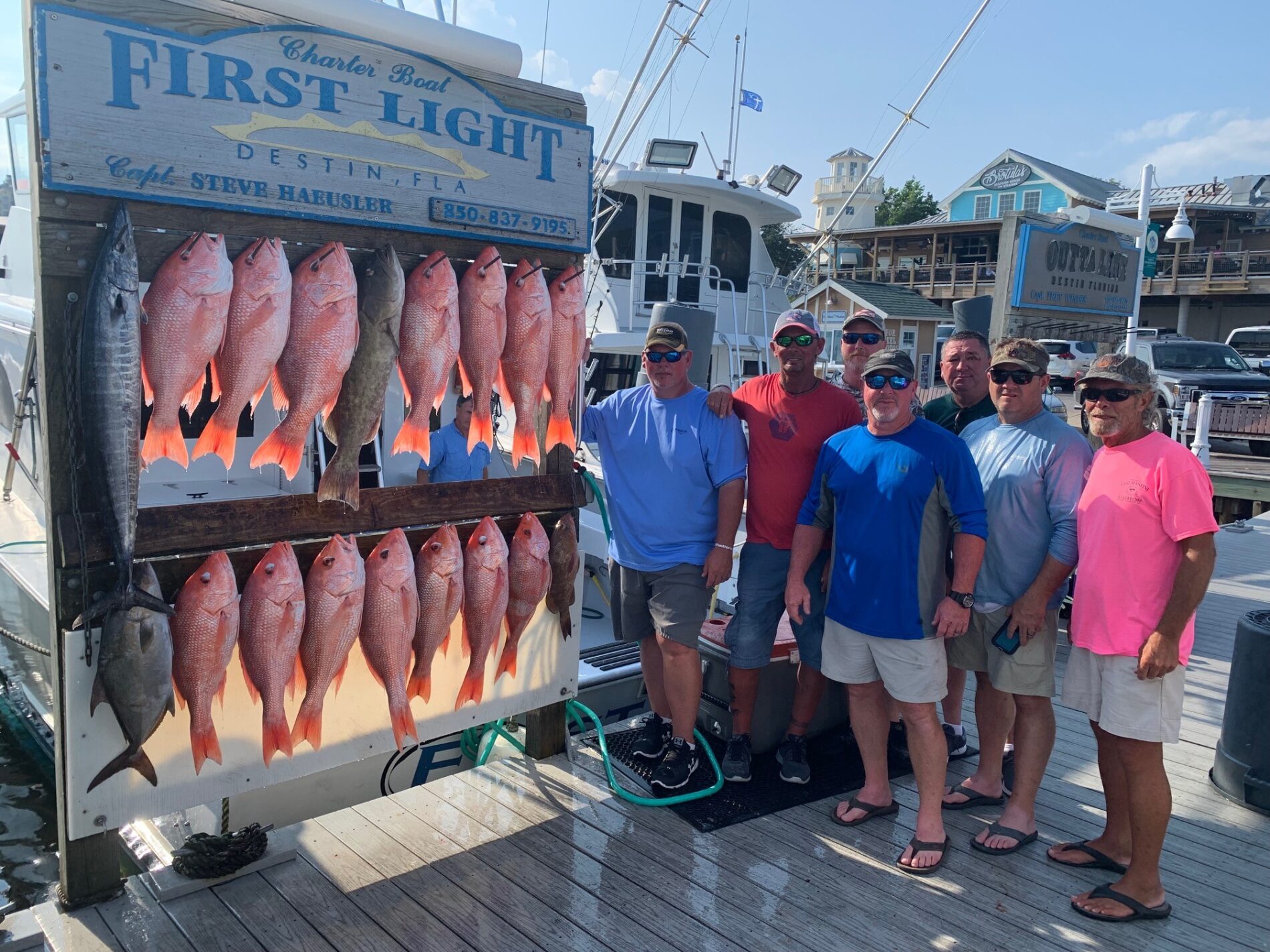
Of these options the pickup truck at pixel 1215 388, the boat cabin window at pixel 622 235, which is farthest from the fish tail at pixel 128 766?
the pickup truck at pixel 1215 388

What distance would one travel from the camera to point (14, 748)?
6.99 meters

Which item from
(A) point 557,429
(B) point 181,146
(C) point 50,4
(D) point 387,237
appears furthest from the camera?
(A) point 557,429

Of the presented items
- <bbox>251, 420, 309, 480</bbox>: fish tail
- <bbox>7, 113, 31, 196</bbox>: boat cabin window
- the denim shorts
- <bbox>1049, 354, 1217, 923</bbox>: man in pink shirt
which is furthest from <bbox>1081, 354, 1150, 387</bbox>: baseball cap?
<bbox>7, 113, 31, 196</bbox>: boat cabin window

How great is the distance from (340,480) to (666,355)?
1.30 m

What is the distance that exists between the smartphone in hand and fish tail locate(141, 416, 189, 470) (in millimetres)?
2507

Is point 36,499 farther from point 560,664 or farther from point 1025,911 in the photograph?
point 1025,911

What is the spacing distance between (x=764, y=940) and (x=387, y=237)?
231 cm

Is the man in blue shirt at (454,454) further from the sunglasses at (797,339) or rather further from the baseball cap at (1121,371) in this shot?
the baseball cap at (1121,371)

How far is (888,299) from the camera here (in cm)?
2825

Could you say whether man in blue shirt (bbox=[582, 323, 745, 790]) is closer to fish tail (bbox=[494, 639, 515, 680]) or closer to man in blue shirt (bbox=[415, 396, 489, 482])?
fish tail (bbox=[494, 639, 515, 680])

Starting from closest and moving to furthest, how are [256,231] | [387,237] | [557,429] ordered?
1. [256,231]
2. [387,237]
3. [557,429]

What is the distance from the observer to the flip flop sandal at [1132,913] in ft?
8.59

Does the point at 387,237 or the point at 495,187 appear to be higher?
the point at 495,187

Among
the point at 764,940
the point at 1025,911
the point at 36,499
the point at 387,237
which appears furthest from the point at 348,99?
the point at 36,499
